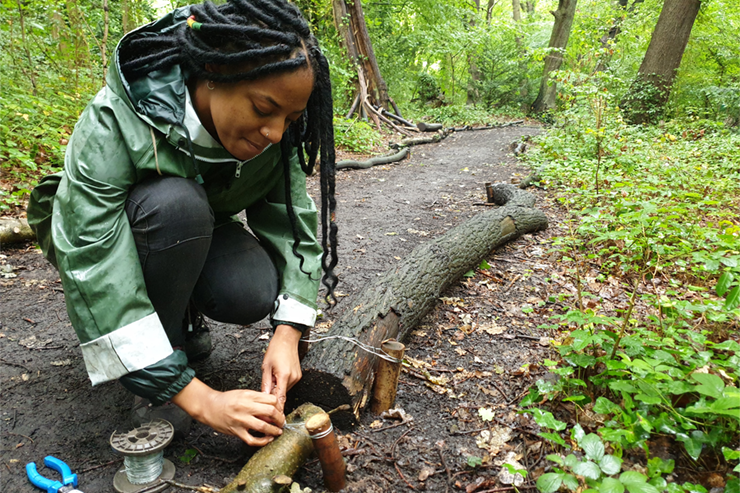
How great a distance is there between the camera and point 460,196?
18.0 ft

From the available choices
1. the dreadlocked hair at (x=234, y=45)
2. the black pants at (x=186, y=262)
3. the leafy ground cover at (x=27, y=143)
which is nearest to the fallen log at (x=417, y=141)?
the leafy ground cover at (x=27, y=143)

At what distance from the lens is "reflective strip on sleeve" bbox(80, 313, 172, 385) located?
1.22 meters

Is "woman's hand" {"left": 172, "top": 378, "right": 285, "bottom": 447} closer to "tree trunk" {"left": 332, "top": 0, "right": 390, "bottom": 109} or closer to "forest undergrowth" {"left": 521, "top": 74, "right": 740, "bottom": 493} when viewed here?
"forest undergrowth" {"left": 521, "top": 74, "right": 740, "bottom": 493}

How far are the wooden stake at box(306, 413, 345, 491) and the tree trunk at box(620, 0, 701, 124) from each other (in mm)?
9636

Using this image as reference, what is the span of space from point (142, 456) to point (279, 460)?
0.42 meters

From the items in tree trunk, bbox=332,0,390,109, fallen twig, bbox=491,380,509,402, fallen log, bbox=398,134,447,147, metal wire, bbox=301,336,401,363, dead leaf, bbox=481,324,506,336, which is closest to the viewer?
metal wire, bbox=301,336,401,363

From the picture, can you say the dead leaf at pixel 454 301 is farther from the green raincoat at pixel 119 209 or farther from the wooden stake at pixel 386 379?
the green raincoat at pixel 119 209

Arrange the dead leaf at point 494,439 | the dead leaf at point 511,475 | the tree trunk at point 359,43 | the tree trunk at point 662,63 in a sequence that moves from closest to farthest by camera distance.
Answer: the dead leaf at point 511,475
the dead leaf at point 494,439
the tree trunk at point 662,63
the tree trunk at point 359,43

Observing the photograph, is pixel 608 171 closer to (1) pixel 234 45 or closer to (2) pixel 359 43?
(1) pixel 234 45

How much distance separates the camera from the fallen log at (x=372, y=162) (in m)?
7.23

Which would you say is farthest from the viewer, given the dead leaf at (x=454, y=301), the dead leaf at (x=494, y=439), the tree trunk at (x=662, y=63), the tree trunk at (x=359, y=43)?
the tree trunk at (x=359, y=43)

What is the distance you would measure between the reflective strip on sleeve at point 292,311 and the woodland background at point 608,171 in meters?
0.83

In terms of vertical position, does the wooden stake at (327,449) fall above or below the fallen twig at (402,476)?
above

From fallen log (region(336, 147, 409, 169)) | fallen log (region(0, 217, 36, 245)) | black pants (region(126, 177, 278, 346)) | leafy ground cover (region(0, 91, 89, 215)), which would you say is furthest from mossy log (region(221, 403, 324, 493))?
fallen log (region(336, 147, 409, 169))
